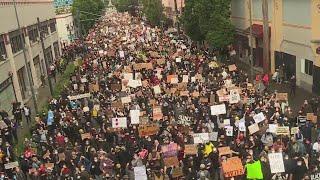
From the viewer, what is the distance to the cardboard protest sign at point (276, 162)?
50.5ft

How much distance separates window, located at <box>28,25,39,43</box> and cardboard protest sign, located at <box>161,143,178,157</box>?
31566 millimetres

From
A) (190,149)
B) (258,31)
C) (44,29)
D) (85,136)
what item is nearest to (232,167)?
(190,149)

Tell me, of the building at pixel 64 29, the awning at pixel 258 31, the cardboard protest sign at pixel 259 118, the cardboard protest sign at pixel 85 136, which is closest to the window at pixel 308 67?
the awning at pixel 258 31

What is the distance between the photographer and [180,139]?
62.5ft

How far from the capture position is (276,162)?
1548 cm

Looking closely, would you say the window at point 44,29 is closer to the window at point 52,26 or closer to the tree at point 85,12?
the window at point 52,26

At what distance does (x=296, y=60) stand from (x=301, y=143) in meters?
16.3

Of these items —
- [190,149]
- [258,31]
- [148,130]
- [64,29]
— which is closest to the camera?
[190,149]

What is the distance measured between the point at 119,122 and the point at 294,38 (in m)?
15.8

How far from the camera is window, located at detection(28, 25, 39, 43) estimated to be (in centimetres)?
4674

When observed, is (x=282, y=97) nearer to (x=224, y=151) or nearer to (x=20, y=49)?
(x=224, y=151)

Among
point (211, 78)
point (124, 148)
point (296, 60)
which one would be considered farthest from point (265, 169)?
point (296, 60)

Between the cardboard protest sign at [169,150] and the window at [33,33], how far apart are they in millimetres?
31566

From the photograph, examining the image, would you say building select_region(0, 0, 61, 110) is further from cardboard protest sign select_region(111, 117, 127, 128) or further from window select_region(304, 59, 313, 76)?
window select_region(304, 59, 313, 76)
